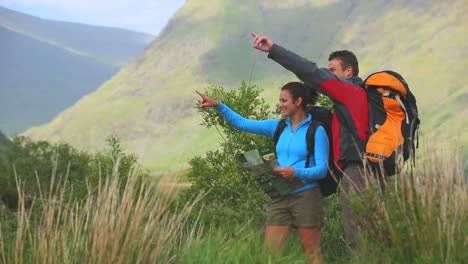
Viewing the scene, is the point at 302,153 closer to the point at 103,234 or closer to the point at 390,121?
the point at 390,121

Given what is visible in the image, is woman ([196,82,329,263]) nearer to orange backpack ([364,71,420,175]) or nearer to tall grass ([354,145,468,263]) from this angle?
orange backpack ([364,71,420,175])

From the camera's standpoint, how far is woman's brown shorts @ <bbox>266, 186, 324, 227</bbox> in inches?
195

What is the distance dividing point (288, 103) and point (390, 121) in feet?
3.00

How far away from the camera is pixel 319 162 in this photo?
4.91 m

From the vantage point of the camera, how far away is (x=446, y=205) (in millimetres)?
4125

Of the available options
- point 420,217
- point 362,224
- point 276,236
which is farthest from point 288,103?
point 420,217

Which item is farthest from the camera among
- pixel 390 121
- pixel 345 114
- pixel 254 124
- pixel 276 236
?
pixel 254 124

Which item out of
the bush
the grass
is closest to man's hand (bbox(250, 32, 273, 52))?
the grass

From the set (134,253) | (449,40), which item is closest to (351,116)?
(134,253)

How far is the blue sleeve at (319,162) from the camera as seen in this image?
4.83 meters

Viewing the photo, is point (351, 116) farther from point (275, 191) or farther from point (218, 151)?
point (218, 151)

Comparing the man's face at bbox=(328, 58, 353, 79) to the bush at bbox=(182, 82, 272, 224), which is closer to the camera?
the man's face at bbox=(328, 58, 353, 79)

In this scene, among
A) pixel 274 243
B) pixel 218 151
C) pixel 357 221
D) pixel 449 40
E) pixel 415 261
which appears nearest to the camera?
pixel 415 261

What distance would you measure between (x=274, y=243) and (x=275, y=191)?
0.43m
